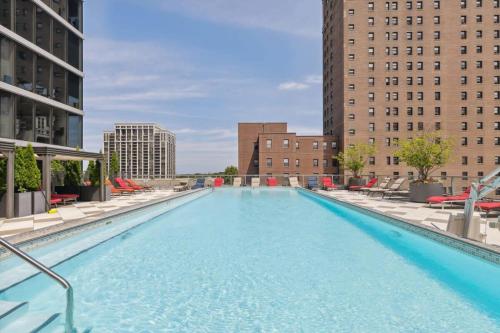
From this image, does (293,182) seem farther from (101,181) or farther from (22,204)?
(22,204)

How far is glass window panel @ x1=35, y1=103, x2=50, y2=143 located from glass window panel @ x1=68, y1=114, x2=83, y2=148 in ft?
8.54

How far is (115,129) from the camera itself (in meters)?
138

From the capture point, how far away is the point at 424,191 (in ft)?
44.8

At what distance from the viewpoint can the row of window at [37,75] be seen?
59.1ft

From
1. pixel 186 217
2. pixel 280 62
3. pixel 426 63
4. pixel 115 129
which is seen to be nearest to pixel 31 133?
pixel 186 217

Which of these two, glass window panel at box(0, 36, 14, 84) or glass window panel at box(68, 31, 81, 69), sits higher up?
glass window panel at box(68, 31, 81, 69)

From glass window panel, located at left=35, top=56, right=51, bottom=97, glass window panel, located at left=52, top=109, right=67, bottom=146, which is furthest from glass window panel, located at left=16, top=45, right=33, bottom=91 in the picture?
glass window panel, located at left=52, top=109, right=67, bottom=146

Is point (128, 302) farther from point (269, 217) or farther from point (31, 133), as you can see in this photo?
point (31, 133)

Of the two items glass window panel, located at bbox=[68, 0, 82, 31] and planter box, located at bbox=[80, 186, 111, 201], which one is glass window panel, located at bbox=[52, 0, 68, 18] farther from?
planter box, located at bbox=[80, 186, 111, 201]

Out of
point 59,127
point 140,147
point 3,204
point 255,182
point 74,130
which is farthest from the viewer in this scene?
point 140,147

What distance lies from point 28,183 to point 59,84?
51.3ft

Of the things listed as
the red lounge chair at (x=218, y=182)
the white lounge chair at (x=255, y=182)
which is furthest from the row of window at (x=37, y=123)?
the white lounge chair at (x=255, y=182)

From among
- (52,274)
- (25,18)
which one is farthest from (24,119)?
(52,274)

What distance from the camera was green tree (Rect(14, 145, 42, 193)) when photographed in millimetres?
10664
